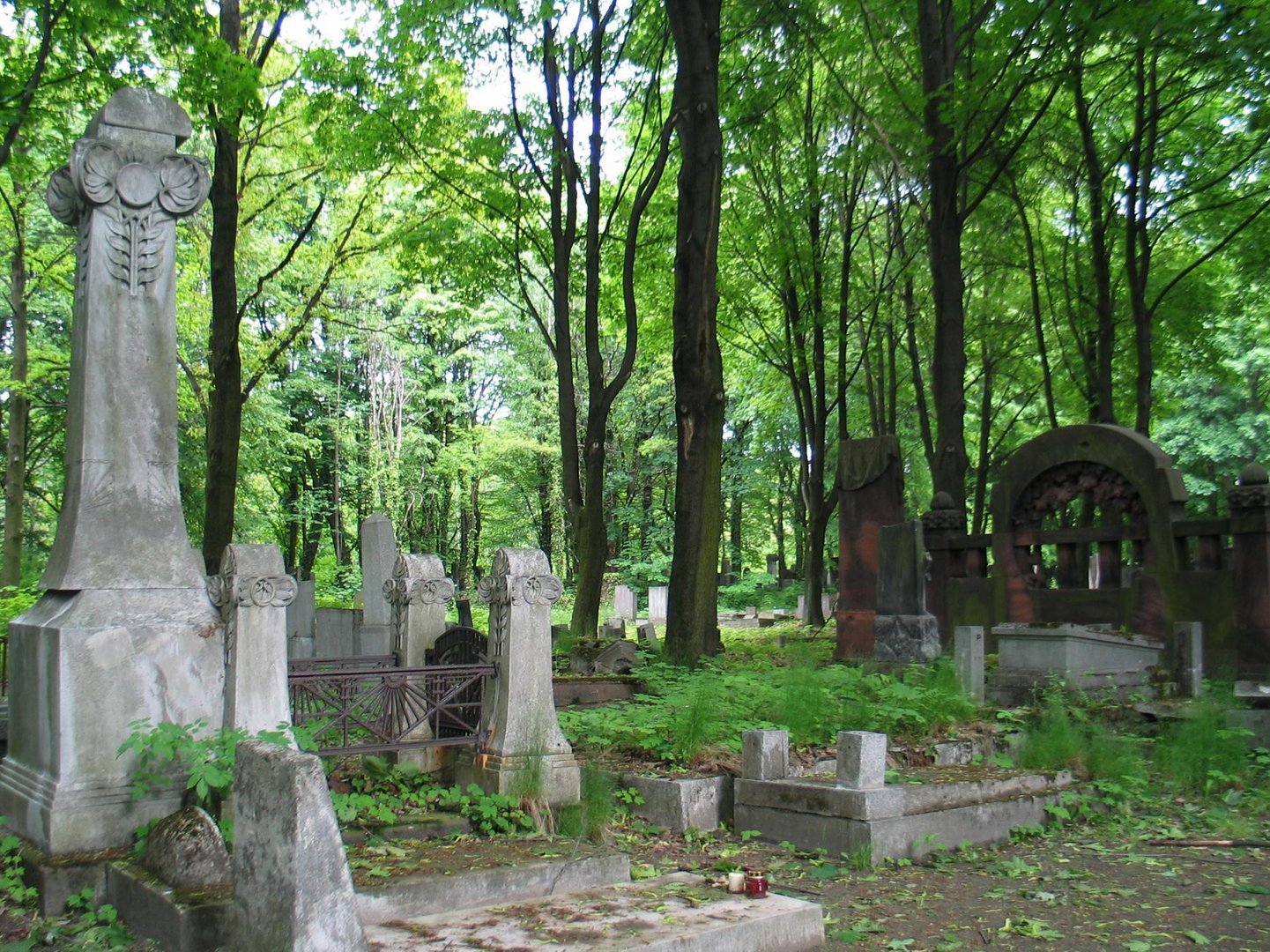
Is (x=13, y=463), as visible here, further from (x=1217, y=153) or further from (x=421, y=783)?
(x=1217, y=153)

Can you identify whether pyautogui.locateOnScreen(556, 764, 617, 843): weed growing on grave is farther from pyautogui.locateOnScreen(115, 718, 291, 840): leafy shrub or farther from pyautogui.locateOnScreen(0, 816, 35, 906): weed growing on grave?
pyautogui.locateOnScreen(0, 816, 35, 906): weed growing on grave

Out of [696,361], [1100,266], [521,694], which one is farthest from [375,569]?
[1100,266]

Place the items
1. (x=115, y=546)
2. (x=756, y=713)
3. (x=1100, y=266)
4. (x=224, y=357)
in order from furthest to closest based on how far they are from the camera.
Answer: (x=1100, y=266), (x=224, y=357), (x=756, y=713), (x=115, y=546)

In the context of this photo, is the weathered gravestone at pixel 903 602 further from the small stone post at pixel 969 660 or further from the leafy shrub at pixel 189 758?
the leafy shrub at pixel 189 758

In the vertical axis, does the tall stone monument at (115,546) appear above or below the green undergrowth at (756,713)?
above

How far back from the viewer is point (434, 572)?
8172mm

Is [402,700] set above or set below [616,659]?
above

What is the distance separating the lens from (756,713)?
9469 millimetres

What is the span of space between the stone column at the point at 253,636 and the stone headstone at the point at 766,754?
3.29 metres

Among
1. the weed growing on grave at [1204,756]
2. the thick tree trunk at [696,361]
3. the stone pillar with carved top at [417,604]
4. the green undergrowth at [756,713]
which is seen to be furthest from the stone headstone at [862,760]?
the thick tree trunk at [696,361]

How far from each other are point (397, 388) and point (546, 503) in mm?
7014

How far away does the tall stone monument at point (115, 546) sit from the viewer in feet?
18.0

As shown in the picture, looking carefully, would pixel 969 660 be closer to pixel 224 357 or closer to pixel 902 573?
pixel 902 573

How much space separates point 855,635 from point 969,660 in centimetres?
548
